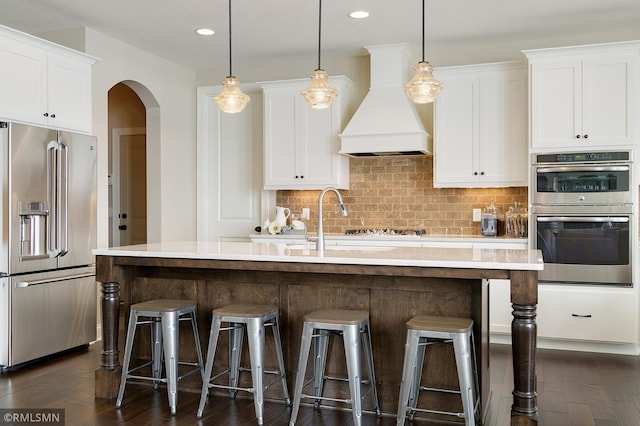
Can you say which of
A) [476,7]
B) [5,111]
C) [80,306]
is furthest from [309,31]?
[80,306]

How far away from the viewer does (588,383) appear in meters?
4.07

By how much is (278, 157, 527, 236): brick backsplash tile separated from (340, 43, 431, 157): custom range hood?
0.32 m

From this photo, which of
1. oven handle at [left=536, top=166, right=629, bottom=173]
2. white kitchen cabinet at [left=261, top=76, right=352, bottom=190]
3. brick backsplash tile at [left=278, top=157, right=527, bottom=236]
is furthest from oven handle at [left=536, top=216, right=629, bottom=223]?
white kitchen cabinet at [left=261, top=76, right=352, bottom=190]

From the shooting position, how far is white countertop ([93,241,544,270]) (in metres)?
2.99

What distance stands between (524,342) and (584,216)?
2399mm

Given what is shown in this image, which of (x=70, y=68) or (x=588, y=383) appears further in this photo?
(x=70, y=68)

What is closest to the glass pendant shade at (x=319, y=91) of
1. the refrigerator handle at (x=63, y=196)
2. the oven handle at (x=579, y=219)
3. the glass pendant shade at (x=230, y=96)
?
the glass pendant shade at (x=230, y=96)

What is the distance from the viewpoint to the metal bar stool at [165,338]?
11.4 ft

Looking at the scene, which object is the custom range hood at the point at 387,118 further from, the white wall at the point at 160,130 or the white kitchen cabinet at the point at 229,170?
the white wall at the point at 160,130

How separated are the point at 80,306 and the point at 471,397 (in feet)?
10.8

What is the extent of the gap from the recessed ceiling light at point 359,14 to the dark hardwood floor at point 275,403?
9.49 ft

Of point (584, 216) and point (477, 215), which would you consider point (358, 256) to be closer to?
point (584, 216)

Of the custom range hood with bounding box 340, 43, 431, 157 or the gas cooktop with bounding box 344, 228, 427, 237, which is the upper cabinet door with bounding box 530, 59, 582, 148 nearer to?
the custom range hood with bounding box 340, 43, 431, 157

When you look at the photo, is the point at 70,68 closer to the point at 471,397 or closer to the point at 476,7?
the point at 476,7
